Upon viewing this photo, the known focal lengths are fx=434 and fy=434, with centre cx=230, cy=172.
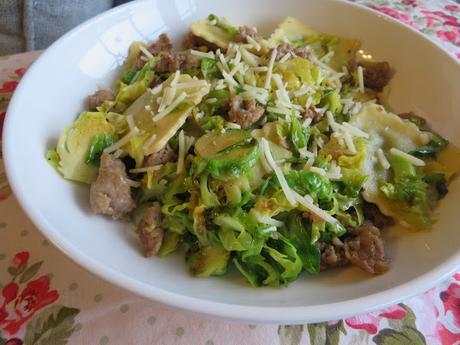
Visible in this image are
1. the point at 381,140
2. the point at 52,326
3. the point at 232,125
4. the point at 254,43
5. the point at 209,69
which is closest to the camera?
the point at 52,326

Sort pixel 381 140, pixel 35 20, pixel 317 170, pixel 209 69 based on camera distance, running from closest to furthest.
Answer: pixel 317 170
pixel 381 140
pixel 209 69
pixel 35 20

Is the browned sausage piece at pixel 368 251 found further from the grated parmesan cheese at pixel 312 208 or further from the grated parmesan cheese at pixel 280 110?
the grated parmesan cheese at pixel 280 110

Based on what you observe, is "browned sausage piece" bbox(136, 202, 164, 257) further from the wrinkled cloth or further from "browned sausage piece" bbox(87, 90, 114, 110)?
the wrinkled cloth

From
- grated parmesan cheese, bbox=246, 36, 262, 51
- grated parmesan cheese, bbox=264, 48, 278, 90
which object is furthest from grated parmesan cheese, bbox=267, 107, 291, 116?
grated parmesan cheese, bbox=246, 36, 262, 51

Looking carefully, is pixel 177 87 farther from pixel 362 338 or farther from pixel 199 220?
pixel 362 338

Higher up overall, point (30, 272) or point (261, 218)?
point (261, 218)

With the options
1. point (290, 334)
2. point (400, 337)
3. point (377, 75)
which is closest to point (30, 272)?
point (290, 334)

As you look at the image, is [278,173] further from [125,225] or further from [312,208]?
[125,225]

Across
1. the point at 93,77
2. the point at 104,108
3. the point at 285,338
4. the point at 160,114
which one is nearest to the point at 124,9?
the point at 93,77
